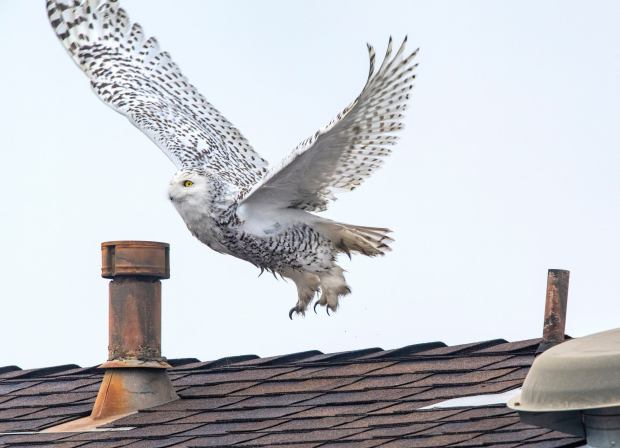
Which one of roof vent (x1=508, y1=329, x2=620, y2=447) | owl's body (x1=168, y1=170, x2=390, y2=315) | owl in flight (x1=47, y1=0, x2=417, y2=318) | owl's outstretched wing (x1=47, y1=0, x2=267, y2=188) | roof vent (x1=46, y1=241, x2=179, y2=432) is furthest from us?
owl's outstretched wing (x1=47, y1=0, x2=267, y2=188)

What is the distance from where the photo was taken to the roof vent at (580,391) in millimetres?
4922

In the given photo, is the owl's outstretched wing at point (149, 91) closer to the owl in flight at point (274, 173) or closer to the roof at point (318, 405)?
the owl in flight at point (274, 173)

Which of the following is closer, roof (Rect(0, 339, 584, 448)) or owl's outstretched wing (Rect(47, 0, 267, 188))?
roof (Rect(0, 339, 584, 448))

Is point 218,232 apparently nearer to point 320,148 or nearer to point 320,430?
point 320,148

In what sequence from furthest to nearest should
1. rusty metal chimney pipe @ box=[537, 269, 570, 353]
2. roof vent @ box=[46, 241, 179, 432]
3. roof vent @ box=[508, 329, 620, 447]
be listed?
1. roof vent @ box=[46, 241, 179, 432]
2. rusty metal chimney pipe @ box=[537, 269, 570, 353]
3. roof vent @ box=[508, 329, 620, 447]

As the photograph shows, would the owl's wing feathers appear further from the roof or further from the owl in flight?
the roof

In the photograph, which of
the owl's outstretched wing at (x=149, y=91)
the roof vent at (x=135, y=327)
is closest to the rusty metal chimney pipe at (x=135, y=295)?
the roof vent at (x=135, y=327)

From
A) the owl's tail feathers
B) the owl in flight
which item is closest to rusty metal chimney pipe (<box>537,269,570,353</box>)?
the owl in flight

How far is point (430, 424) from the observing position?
692 cm

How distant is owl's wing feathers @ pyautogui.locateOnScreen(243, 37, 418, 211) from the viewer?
9.03 meters

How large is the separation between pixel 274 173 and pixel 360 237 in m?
0.93

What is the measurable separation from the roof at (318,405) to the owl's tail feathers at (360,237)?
114cm

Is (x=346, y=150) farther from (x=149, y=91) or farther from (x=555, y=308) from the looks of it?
(x=149, y=91)

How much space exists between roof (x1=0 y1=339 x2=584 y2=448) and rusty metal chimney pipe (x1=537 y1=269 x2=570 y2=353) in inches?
5.6
